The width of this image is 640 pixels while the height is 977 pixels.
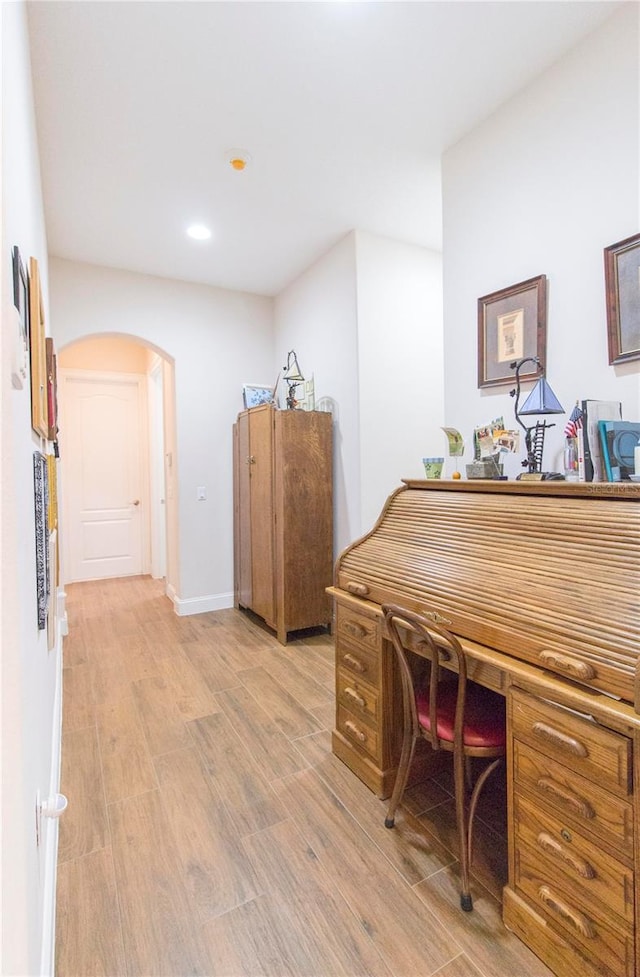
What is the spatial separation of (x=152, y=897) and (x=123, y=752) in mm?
834

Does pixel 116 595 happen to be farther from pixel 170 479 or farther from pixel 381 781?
pixel 381 781

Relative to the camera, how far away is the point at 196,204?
2928mm

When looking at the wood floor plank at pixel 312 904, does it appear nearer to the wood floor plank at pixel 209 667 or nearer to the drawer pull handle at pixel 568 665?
the drawer pull handle at pixel 568 665

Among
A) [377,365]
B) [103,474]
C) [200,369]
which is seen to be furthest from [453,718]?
[103,474]

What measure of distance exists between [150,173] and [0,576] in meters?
2.72

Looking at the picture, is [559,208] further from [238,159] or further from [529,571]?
[238,159]

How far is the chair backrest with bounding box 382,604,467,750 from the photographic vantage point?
1.37m

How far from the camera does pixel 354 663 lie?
1928 mm

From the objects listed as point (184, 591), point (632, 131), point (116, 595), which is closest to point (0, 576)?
point (632, 131)

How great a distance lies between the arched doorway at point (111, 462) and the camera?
521cm

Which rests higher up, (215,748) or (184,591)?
(184,591)

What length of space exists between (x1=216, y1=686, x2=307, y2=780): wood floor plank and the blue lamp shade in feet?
5.85

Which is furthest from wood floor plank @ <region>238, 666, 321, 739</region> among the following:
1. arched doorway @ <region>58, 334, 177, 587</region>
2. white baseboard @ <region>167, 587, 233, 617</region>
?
arched doorway @ <region>58, 334, 177, 587</region>

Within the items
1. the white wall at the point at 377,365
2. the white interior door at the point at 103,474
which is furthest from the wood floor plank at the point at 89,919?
the white interior door at the point at 103,474
